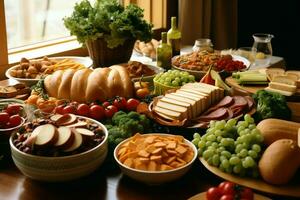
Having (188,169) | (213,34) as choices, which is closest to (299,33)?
(213,34)

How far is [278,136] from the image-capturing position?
1205mm

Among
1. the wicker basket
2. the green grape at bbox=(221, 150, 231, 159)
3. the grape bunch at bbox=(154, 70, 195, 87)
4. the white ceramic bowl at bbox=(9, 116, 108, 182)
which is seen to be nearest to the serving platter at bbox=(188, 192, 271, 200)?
the green grape at bbox=(221, 150, 231, 159)

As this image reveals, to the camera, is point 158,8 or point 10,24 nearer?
point 10,24

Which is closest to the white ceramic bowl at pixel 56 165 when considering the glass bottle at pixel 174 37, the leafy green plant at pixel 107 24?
the leafy green plant at pixel 107 24

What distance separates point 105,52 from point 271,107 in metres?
0.81

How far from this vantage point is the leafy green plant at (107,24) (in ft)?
6.38

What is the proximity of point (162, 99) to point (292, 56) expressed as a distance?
104 inches

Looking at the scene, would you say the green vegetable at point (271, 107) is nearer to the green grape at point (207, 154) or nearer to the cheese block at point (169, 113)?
the cheese block at point (169, 113)

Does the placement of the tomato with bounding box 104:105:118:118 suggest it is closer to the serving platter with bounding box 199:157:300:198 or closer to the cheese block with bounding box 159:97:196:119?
the cheese block with bounding box 159:97:196:119

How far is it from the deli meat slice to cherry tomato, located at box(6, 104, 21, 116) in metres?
0.57

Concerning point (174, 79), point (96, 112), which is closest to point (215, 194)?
point (96, 112)

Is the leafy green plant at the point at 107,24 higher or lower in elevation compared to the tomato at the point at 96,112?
higher

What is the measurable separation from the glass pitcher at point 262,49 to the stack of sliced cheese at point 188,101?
31.7 inches

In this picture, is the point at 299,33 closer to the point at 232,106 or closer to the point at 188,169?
the point at 232,106
